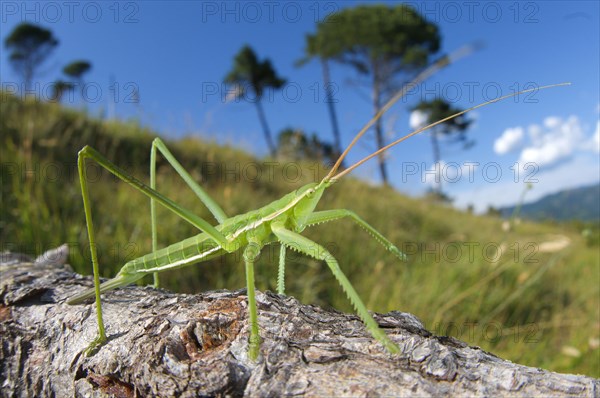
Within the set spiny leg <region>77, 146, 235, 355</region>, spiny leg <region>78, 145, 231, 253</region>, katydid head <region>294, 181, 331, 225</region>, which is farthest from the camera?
katydid head <region>294, 181, 331, 225</region>

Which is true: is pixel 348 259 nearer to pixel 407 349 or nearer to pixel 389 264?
pixel 389 264

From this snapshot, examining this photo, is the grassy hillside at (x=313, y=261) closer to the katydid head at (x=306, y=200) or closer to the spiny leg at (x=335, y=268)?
the katydid head at (x=306, y=200)

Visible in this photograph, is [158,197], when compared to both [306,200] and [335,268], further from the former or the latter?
[335,268]

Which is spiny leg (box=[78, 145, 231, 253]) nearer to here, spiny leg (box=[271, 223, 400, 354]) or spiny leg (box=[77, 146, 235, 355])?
spiny leg (box=[77, 146, 235, 355])

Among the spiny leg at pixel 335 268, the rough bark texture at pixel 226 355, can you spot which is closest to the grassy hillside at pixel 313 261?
the rough bark texture at pixel 226 355

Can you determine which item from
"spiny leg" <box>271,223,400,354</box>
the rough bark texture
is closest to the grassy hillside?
the rough bark texture

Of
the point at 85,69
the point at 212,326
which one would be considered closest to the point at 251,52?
the point at 85,69
